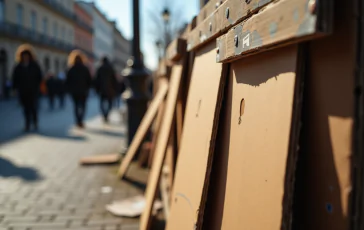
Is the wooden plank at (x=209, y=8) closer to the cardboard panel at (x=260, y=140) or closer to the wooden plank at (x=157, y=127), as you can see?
the cardboard panel at (x=260, y=140)

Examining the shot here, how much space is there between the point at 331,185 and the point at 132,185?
360cm

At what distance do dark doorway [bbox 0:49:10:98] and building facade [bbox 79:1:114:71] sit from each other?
A: 33866 millimetres

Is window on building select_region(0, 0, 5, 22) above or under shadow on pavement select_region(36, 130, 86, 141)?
above

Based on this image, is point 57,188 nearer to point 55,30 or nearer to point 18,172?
point 18,172

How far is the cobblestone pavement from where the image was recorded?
327 centimetres

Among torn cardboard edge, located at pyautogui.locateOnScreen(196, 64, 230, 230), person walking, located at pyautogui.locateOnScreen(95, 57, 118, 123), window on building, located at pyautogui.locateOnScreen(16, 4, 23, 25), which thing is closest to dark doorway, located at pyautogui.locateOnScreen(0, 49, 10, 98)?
window on building, located at pyautogui.locateOnScreen(16, 4, 23, 25)

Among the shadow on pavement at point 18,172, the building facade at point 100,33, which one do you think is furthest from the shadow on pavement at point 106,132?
the building facade at point 100,33

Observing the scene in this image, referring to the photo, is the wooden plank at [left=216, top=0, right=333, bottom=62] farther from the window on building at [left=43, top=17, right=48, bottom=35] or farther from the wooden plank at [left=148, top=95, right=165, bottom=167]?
the window on building at [left=43, top=17, right=48, bottom=35]

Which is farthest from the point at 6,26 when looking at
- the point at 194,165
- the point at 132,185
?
the point at 194,165

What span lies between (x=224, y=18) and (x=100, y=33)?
79072 millimetres

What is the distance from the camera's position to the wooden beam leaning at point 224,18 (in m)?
1.44

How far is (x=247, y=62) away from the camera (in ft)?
5.22

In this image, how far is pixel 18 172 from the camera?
508 centimetres

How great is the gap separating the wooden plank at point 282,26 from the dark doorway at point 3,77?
29160 mm
